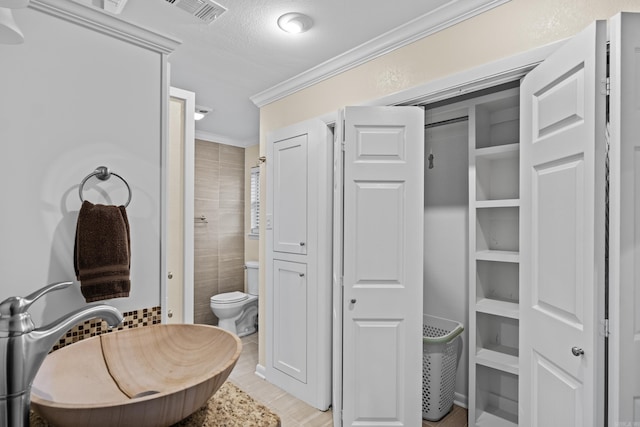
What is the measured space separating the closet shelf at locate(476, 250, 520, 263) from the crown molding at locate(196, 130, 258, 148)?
3.23 metres

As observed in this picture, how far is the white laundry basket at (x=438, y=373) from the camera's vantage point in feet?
7.36

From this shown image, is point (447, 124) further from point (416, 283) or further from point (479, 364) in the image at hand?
point (479, 364)

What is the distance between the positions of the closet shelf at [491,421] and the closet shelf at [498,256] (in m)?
1.06

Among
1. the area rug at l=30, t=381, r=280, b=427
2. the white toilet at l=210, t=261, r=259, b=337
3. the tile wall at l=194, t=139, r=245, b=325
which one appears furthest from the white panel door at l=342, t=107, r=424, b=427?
the tile wall at l=194, t=139, r=245, b=325

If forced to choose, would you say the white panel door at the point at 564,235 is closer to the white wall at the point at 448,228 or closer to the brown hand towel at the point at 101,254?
the white wall at the point at 448,228

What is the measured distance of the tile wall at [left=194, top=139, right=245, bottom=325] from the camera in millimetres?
4062

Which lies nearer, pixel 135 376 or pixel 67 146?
pixel 135 376

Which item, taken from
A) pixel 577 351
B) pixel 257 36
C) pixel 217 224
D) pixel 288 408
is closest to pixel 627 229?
pixel 577 351

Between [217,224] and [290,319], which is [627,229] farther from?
[217,224]

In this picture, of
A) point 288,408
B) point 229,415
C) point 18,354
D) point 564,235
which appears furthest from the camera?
point 288,408

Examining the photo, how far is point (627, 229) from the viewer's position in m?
1.10

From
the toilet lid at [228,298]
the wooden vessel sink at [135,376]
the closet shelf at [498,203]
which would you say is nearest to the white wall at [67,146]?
the wooden vessel sink at [135,376]

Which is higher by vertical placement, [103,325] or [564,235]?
[564,235]

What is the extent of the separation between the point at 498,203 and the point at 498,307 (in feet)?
2.25
